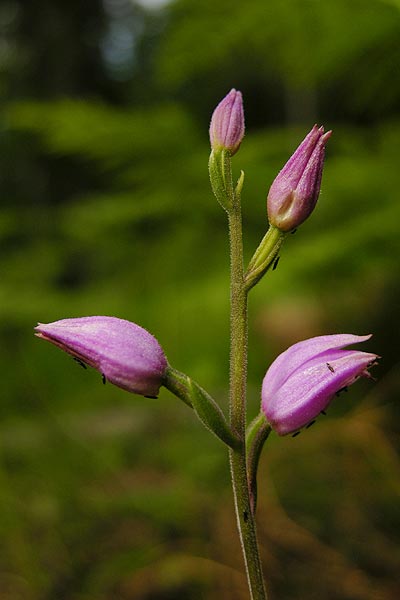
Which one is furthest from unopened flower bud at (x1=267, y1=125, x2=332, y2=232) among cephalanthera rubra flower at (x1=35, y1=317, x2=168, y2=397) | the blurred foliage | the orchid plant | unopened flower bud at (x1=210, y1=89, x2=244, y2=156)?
the blurred foliage

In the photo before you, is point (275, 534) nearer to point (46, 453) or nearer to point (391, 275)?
point (46, 453)

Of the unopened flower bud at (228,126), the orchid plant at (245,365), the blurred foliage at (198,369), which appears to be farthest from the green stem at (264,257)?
the blurred foliage at (198,369)

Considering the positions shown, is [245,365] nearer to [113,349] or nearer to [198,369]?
[113,349]

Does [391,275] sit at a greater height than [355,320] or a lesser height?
greater

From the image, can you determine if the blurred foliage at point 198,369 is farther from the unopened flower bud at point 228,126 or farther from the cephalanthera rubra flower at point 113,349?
the cephalanthera rubra flower at point 113,349

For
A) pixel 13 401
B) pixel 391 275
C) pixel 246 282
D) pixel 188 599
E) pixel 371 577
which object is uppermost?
pixel 246 282

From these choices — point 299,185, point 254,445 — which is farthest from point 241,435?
point 299,185

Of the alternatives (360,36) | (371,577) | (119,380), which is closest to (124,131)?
(360,36)
